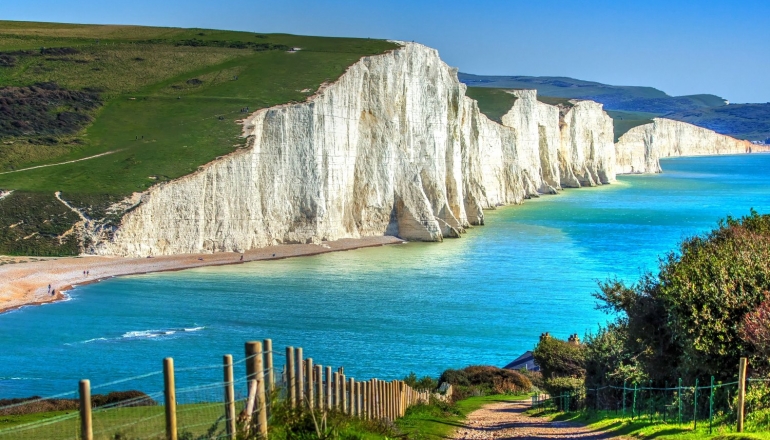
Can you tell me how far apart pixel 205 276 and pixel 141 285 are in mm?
4763

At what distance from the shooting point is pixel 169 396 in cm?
884

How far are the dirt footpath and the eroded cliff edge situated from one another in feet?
135

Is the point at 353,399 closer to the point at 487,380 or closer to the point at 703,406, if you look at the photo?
the point at 703,406

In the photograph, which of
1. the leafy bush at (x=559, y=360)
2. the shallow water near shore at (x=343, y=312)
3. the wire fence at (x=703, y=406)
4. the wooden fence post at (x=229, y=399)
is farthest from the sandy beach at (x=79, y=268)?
the wooden fence post at (x=229, y=399)

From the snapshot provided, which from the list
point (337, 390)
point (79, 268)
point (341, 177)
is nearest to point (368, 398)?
point (337, 390)

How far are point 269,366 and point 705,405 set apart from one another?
860 cm

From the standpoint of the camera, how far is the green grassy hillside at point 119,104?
6184 cm

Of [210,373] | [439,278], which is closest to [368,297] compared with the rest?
[439,278]

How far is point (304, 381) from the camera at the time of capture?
1229 centimetres

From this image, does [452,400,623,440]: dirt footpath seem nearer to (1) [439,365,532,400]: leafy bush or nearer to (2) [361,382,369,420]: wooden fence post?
(2) [361,382,369,420]: wooden fence post

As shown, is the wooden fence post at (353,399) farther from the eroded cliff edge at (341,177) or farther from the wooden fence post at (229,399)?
the eroded cliff edge at (341,177)

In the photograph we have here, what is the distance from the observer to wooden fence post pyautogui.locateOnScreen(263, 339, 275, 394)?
10621mm

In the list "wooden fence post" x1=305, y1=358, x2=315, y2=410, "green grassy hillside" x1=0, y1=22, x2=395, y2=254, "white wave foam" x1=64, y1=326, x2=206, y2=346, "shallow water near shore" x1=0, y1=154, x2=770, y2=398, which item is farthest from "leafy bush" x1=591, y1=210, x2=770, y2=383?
"green grassy hillside" x1=0, y1=22, x2=395, y2=254

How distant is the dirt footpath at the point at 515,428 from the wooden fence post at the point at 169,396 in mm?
8870
